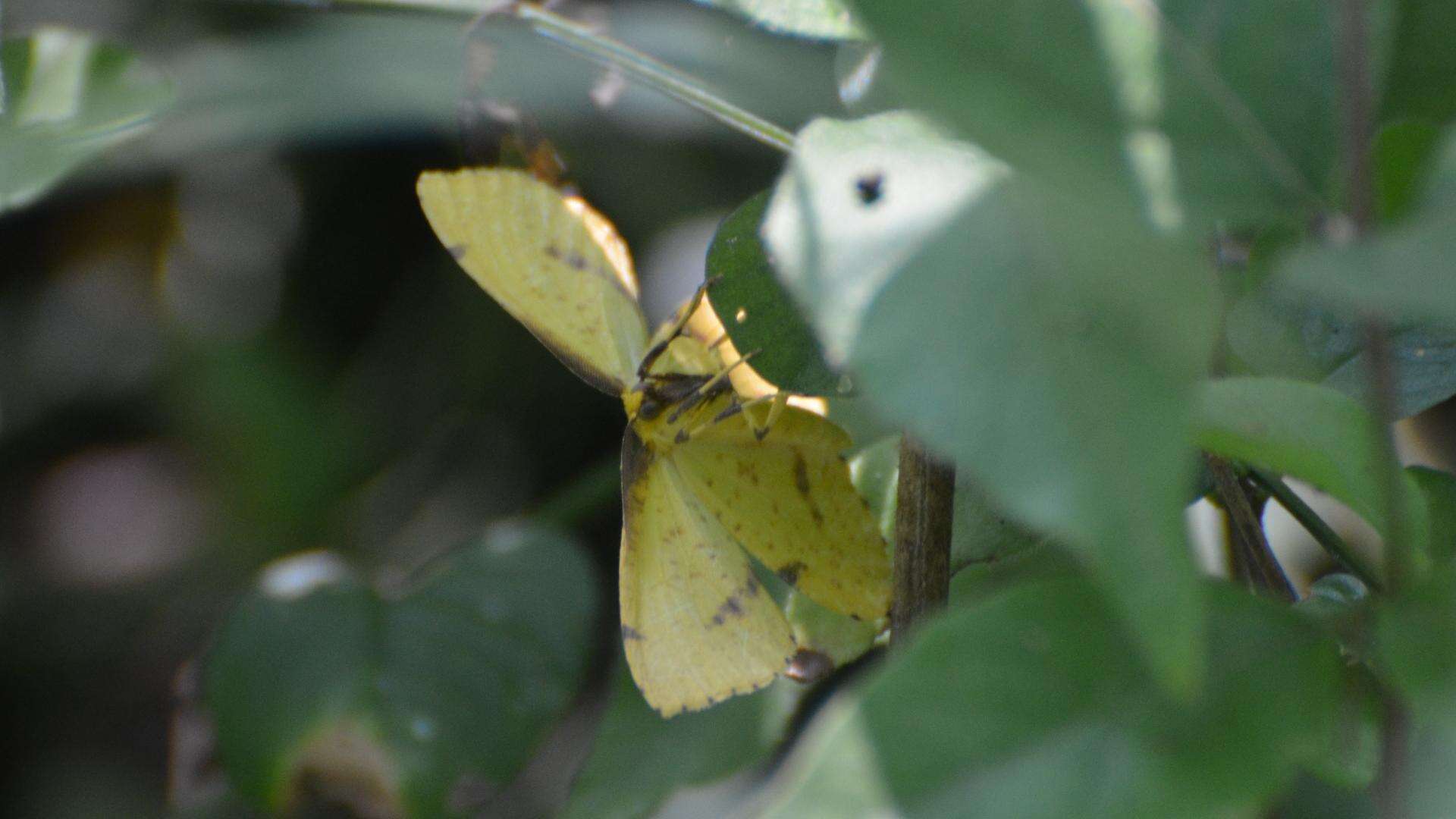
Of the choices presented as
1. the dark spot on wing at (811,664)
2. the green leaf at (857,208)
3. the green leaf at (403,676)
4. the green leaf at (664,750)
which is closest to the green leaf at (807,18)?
the green leaf at (857,208)

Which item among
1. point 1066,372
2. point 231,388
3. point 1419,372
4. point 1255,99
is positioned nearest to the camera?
point 1066,372

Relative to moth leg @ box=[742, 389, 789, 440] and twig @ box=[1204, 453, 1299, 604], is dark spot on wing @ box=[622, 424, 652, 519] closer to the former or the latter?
moth leg @ box=[742, 389, 789, 440]

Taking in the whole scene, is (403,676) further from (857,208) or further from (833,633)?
(857,208)

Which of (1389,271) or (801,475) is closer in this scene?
(1389,271)

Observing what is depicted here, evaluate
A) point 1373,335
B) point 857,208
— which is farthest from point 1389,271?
point 857,208

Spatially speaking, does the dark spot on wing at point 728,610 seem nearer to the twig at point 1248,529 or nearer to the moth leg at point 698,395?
the moth leg at point 698,395

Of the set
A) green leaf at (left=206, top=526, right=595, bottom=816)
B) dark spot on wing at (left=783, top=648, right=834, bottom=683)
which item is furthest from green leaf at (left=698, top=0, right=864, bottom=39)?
green leaf at (left=206, top=526, right=595, bottom=816)
